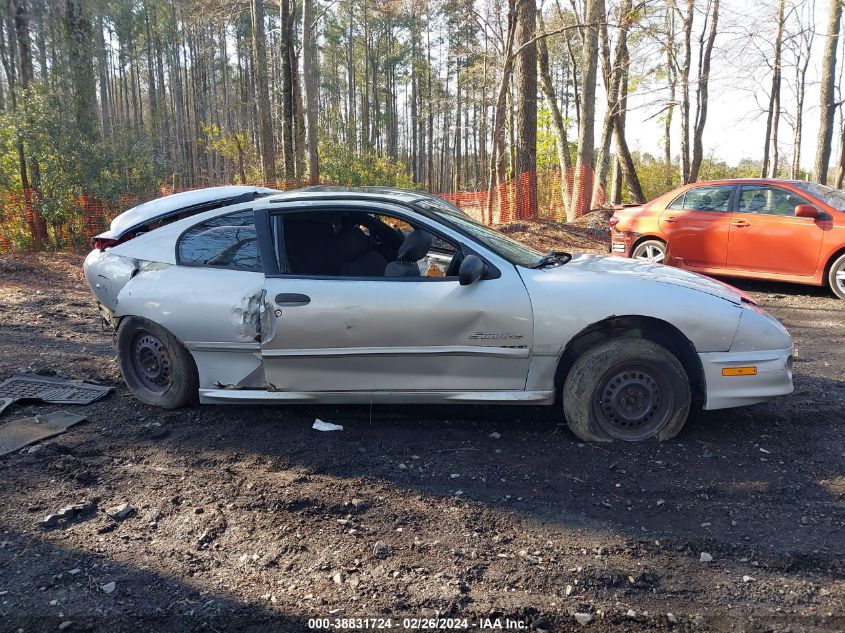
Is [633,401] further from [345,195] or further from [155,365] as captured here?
[155,365]

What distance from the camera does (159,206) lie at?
5344 millimetres

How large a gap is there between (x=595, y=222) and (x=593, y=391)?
43.5 feet

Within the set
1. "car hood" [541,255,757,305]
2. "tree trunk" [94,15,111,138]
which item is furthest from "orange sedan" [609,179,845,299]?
"tree trunk" [94,15,111,138]

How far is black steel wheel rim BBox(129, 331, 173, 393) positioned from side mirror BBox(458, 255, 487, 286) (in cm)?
226

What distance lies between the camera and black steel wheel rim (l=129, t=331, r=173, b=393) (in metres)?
4.74

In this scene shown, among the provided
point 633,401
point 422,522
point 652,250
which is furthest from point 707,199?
point 422,522

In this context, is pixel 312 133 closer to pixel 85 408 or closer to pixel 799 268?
pixel 799 268

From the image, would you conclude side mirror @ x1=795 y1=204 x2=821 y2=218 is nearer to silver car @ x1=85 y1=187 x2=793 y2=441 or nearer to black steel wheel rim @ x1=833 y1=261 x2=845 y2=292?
black steel wheel rim @ x1=833 y1=261 x2=845 y2=292

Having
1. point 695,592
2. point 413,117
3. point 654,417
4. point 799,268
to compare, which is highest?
point 413,117

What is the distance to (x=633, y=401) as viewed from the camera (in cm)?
407

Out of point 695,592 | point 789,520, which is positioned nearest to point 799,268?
point 789,520

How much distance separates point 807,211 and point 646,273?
224 inches

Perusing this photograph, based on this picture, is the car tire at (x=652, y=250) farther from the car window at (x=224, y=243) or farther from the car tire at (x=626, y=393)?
the car window at (x=224, y=243)

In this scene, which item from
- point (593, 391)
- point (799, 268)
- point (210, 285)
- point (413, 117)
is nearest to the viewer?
point (593, 391)
